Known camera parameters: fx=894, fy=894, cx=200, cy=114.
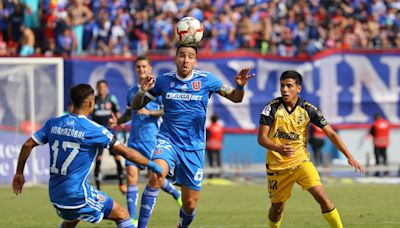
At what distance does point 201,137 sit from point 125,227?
2194mm

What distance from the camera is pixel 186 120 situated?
1133cm

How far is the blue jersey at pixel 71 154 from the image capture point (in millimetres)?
9367

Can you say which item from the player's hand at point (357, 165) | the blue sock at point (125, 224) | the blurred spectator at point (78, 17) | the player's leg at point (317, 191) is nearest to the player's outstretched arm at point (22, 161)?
the blue sock at point (125, 224)

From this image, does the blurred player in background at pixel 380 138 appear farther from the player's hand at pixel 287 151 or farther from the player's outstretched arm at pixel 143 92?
the player's hand at pixel 287 151

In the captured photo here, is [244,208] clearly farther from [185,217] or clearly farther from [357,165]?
[357,165]

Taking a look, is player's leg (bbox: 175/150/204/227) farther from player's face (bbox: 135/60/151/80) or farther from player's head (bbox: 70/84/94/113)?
player's face (bbox: 135/60/151/80)

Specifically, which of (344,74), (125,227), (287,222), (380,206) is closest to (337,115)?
(344,74)

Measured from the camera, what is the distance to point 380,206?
16562 millimetres

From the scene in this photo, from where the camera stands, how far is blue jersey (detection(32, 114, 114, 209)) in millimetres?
9367

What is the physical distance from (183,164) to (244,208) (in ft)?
17.7

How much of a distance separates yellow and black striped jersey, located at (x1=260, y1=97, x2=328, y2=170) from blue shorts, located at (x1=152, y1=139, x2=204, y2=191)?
3.23 feet

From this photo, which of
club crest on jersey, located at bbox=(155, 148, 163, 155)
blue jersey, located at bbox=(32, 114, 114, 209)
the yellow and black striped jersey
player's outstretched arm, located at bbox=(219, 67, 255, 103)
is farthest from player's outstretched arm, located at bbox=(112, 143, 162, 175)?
the yellow and black striped jersey

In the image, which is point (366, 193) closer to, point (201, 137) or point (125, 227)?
point (201, 137)

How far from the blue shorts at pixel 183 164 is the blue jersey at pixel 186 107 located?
8 centimetres
